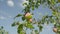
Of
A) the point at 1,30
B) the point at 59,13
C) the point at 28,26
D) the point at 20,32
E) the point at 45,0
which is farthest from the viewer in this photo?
the point at 1,30

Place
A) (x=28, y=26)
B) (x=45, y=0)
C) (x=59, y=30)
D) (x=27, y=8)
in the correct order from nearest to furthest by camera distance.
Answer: (x=28, y=26), (x=59, y=30), (x=27, y=8), (x=45, y=0)

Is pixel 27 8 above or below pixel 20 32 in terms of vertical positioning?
above

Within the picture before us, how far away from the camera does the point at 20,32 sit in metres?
4.32

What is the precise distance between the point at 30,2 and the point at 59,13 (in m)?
0.98

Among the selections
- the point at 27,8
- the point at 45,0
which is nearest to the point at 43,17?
the point at 45,0

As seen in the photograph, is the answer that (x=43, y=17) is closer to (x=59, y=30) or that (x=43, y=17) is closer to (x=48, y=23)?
(x=48, y=23)

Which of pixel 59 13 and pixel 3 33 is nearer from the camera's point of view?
pixel 59 13

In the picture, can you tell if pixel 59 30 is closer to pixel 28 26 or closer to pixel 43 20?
pixel 28 26

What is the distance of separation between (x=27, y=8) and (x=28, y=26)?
50.1 inches

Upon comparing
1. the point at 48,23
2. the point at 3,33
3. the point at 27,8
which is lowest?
the point at 3,33

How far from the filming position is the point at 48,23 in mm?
7566

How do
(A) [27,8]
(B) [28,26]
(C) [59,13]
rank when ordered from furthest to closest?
(C) [59,13] → (A) [27,8] → (B) [28,26]

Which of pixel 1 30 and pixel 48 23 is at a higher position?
pixel 48 23

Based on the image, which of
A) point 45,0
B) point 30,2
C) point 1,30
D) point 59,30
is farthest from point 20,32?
point 1,30
